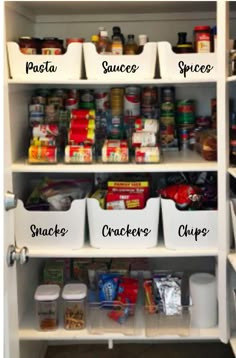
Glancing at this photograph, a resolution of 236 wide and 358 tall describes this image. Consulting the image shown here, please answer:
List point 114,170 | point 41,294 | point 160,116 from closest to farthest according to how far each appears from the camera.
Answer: point 114,170, point 41,294, point 160,116

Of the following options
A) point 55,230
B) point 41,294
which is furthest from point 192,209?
point 41,294

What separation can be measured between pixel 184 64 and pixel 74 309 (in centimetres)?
96

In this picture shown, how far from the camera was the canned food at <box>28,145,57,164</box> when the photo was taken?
6.35 ft

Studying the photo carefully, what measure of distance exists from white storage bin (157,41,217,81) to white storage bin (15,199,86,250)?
21.5 inches

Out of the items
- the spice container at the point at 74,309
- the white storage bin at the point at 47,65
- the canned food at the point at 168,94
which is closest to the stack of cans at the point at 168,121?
the canned food at the point at 168,94

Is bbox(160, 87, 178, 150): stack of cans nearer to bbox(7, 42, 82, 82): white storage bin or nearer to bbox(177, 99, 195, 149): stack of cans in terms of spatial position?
bbox(177, 99, 195, 149): stack of cans

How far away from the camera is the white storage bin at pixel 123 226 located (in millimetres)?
1942

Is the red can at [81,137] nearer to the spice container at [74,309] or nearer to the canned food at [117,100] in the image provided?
the canned food at [117,100]

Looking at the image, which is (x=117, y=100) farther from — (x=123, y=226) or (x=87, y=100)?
(x=123, y=226)

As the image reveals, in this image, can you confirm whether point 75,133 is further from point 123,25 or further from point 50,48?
point 123,25

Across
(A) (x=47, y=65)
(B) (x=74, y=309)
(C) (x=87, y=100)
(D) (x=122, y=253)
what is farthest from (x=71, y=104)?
(B) (x=74, y=309)

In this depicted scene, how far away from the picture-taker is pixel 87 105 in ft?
7.27

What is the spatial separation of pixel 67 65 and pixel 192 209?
68 cm

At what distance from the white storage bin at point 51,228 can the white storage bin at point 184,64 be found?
0.55 m
